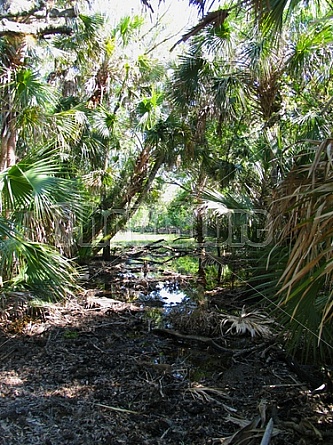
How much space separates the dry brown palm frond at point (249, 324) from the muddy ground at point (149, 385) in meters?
0.07

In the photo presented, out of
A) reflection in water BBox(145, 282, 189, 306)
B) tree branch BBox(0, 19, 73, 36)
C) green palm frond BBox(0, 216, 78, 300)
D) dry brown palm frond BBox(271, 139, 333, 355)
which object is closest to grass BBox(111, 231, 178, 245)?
reflection in water BBox(145, 282, 189, 306)

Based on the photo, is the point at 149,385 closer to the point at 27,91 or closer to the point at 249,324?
the point at 249,324

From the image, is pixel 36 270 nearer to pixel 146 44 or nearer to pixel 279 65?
pixel 279 65

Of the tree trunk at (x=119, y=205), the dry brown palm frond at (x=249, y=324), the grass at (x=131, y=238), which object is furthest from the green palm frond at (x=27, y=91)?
the grass at (x=131, y=238)

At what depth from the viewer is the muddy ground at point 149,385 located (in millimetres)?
2609

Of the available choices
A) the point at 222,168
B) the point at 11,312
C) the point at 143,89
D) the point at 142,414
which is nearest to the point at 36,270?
the point at 11,312

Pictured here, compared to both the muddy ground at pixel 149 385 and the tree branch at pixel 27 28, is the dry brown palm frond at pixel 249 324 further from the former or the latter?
the tree branch at pixel 27 28

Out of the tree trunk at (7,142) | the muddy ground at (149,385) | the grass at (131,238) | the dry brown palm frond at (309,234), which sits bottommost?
the muddy ground at (149,385)

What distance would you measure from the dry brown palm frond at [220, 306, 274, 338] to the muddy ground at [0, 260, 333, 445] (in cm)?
7

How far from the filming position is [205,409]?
2.98 metres

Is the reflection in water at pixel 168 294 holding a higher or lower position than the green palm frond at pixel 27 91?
lower

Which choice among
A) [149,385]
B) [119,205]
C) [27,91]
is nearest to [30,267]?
[149,385]

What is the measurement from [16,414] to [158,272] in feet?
20.5

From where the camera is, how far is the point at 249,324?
463 centimetres
